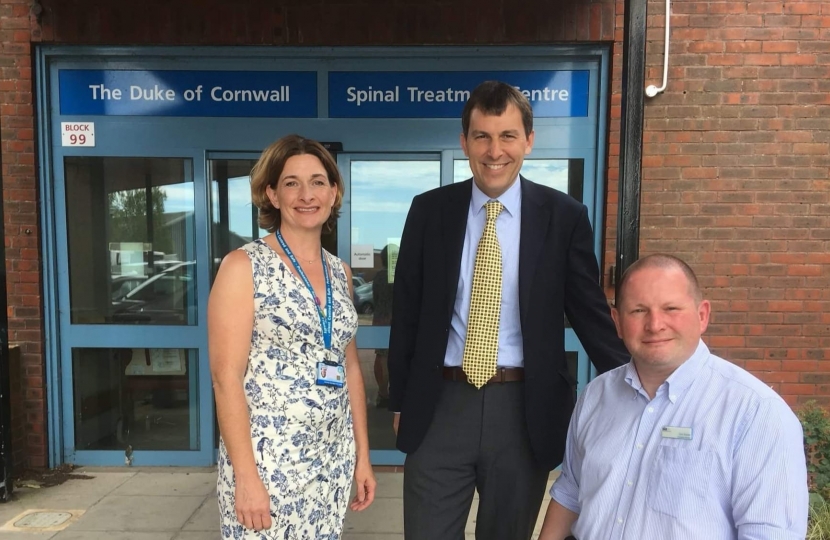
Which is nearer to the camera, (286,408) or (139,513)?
(286,408)

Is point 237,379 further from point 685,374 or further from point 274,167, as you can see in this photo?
point 685,374

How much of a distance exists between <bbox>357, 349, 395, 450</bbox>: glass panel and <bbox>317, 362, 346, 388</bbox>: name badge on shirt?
2.52 metres

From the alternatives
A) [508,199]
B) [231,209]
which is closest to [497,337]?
[508,199]

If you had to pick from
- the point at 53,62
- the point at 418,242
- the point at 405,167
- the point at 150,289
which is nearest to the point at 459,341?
the point at 418,242

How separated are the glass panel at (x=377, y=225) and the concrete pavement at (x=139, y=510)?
1340 mm

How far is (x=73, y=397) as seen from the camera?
14.3 feet

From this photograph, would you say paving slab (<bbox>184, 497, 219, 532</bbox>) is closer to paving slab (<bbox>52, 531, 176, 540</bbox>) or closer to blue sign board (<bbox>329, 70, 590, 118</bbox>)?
paving slab (<bbox>52, 531, 176, 540</bbox>)

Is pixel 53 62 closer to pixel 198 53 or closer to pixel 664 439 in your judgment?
pixel 198 53

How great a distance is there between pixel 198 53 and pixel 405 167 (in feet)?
5.68

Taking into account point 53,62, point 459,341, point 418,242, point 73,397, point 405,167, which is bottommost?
point 73,397

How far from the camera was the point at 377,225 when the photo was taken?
14.3ft

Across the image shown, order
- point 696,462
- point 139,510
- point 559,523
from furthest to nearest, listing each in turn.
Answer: point 139,510 < point 559,523 < point 696,462

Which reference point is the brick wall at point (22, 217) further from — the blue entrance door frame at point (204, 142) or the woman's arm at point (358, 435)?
the woman's arm at point (358, 435)

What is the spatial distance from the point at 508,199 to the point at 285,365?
0.97 meters
